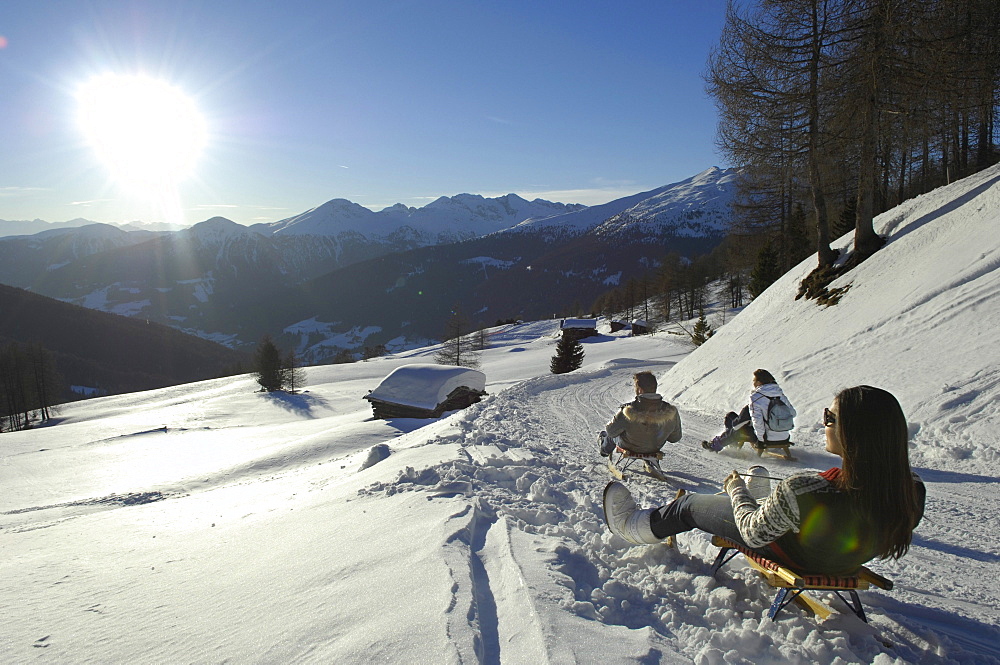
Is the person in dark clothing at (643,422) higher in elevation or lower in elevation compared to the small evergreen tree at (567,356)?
higher

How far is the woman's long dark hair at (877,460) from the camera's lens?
7.54 feet

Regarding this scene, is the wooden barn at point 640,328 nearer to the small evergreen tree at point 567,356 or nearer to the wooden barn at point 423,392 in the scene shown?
the small evergreen tree at point 567,356

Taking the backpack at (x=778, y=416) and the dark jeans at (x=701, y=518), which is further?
the backpack at (x=778, y=416)

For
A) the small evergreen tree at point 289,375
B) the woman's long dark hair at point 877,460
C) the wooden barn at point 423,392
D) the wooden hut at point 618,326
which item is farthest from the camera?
the wooden hut at point 618,326

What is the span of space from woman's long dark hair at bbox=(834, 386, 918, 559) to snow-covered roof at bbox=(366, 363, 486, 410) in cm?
1751

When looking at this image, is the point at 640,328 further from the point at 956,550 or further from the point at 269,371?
the point at 956,550

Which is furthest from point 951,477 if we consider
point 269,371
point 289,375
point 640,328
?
point 640,328

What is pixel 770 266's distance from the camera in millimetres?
27578

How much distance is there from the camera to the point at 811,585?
2668 millimetres

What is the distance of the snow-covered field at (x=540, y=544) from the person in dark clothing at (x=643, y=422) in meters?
0.52

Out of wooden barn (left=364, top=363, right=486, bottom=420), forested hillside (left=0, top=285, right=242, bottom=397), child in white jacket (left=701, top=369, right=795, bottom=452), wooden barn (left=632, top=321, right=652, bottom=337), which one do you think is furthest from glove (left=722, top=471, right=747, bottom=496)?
forested hillside (left=0, top=285, right=242, bottom=397)

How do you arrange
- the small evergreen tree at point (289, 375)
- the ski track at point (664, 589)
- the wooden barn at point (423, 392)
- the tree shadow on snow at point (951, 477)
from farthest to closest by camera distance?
the small evergreen tree at point (289, 375) → the wooden barn at point (423, 392) → the tree shadow on snow at point (951, 477) → the ski track at point (664, 589)

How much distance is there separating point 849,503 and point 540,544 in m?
2.13

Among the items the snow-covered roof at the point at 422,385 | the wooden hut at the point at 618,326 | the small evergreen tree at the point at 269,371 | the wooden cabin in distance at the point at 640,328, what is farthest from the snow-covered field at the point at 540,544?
the wooden hut at the point at 618,326
